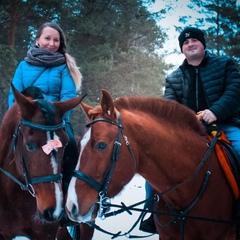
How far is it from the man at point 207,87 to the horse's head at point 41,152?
4.35 ft

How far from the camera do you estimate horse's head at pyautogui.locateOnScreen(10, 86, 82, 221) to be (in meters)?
2.44

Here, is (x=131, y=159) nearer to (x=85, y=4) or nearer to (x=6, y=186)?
(x=6, y=186)

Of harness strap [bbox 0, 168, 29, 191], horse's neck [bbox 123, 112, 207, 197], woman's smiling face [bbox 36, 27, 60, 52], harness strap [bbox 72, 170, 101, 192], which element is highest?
woman's smiling face [bbox 36, 27, 60, 52]

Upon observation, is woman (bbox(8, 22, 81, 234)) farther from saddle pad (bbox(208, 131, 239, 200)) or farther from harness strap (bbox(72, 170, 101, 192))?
saddle pad (bbox(208, 131, 239, 200))

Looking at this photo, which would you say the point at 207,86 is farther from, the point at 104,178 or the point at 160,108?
the point at 104,178

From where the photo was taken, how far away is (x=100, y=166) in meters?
2.44

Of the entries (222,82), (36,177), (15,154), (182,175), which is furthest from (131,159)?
(222,82)

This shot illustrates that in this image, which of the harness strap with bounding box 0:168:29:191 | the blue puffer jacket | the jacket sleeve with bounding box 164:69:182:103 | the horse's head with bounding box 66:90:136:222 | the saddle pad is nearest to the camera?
the horse's head with bounding box 66:90:136:222

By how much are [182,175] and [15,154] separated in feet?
5.02

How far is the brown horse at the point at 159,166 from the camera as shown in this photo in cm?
244

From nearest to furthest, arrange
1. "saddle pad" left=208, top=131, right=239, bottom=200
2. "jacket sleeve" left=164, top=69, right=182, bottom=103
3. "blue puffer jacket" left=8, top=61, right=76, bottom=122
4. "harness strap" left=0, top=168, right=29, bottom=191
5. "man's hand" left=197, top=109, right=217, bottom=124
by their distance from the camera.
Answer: "harness strap" left=0, top=168, right=29, bottom=191, "saddle pad" left=208, top=131, right=239, bottom=200, "man's hand" left=197, top=109, right=217, bottom=124, "blue puffer jacket" left=8, top=61, right=76, bottom=122, "jacket sleeve" left=164, top=69, right=182, bottom=103

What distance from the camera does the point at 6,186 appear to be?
2965 millimetres

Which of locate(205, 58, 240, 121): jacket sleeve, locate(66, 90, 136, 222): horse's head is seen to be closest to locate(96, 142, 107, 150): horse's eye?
locate(66, 90, 136, 222): horse's head

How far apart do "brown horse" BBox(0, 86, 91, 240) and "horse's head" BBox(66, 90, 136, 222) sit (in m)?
0.19
